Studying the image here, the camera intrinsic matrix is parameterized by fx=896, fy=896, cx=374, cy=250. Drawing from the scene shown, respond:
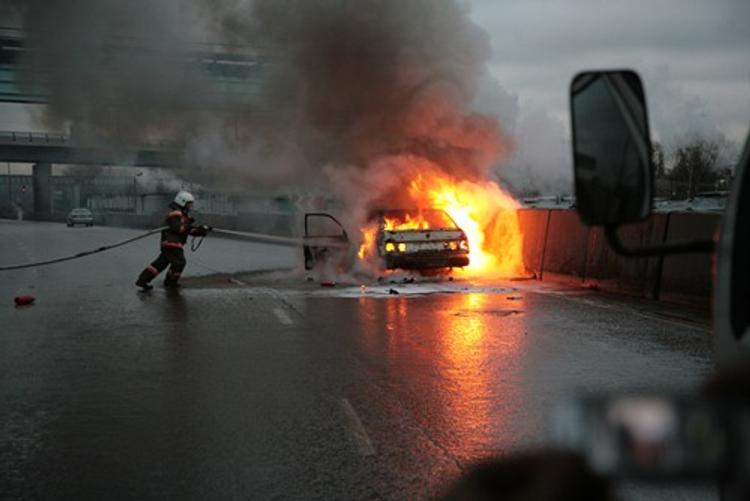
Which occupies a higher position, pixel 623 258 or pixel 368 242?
pixel 368 242

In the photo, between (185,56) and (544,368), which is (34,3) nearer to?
(185,56)

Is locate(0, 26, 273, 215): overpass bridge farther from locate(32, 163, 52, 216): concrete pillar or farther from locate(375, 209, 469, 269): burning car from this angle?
locate(32, 163, 52, 216): concrete pillar

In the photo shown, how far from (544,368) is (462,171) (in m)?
12.8

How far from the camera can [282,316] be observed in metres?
12.0

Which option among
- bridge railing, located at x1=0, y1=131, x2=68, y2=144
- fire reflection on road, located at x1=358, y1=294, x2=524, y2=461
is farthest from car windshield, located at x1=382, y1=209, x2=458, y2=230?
bridge railing, located at x1=0, y1=131, x2=68, y2=144

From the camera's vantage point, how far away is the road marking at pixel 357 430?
542 centimetres

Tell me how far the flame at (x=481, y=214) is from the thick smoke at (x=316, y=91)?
1.23 feet

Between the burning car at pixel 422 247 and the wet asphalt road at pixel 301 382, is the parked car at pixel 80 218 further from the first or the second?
the wet asphalt road at pixel 301 382

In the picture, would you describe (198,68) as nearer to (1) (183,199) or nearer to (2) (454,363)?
(1) (183,199)

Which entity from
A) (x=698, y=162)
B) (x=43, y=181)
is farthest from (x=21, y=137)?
(x=698, y=162)

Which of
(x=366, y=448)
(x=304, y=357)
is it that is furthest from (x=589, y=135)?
(x=304, y=357)

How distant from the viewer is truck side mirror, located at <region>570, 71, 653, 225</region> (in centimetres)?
229

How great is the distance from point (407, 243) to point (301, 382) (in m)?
9.68

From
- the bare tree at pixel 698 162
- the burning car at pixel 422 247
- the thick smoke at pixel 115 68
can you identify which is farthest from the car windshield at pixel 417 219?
the bare tree at pixel 698 162
